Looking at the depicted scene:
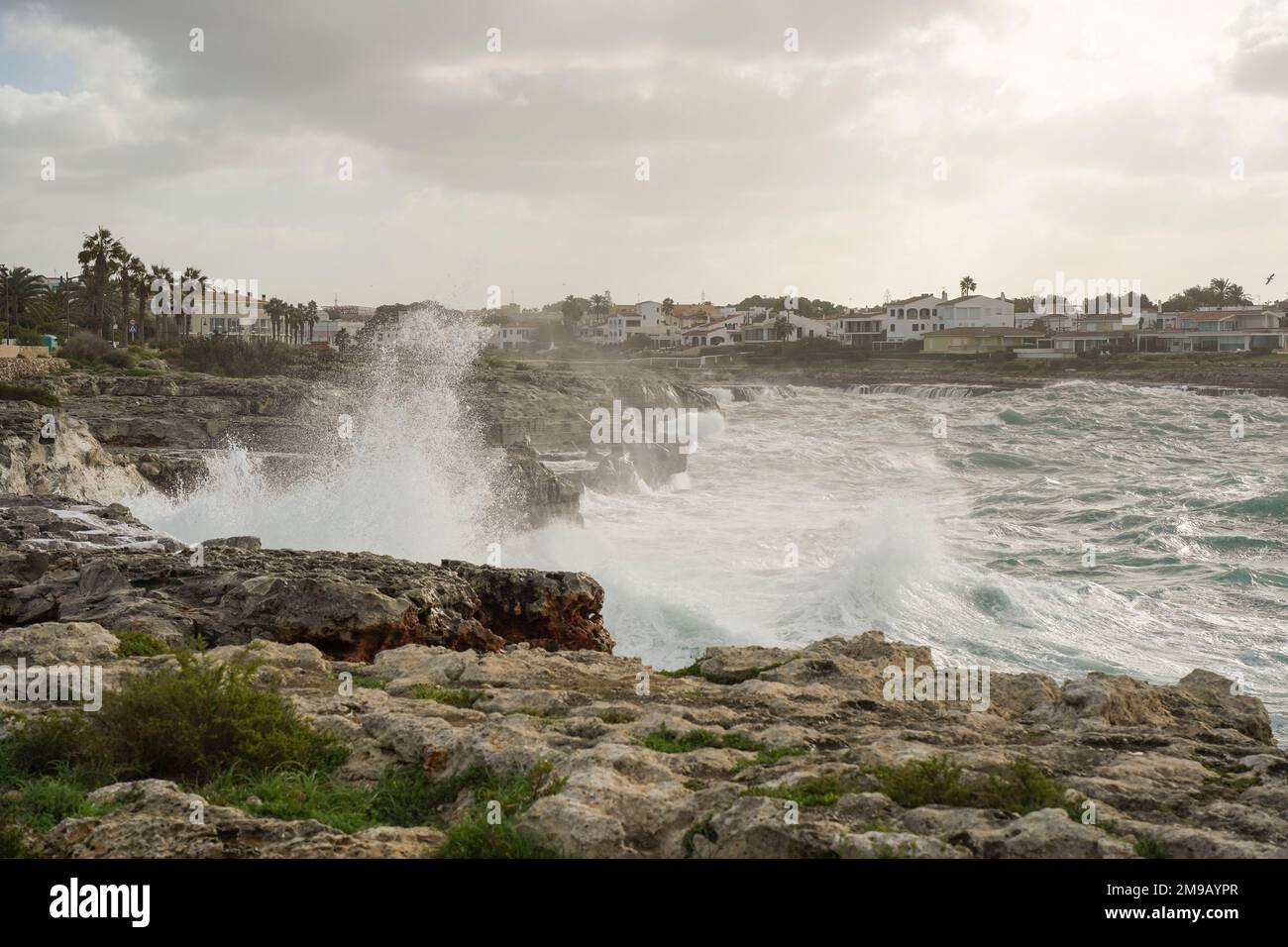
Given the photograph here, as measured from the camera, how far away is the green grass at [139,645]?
10344 millimetres

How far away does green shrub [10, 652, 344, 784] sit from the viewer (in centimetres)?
737

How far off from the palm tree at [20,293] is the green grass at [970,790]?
72760 mm

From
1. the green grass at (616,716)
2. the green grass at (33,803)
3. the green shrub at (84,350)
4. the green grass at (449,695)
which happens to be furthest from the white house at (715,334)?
the green grass at (33,803)

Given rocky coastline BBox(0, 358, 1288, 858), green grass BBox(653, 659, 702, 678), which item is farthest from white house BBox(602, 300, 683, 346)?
green grass BBox(653, 659, 702, 678)

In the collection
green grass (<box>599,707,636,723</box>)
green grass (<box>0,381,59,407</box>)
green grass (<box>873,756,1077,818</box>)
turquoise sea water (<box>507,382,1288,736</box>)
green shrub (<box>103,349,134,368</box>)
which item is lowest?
turquoise sea water (<box>507,382,1288,736</box>)

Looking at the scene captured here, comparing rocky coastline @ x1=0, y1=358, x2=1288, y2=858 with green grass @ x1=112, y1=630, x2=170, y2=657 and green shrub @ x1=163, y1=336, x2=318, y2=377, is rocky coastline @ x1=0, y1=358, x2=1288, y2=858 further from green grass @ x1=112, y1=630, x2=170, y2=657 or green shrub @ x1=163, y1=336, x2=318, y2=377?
green shrub @ x1=163, y1=336, x2=318, y2=377

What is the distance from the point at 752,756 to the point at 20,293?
75.5 meters

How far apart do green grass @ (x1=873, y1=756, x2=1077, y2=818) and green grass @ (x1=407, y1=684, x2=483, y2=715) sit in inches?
148

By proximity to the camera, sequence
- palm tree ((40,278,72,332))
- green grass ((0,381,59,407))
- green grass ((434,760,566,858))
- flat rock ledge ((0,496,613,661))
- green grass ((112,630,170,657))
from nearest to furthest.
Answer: green grass ((434,760,566,858)), green grass ((112,630,170,657)), flat rock ledge ((0,496,613,661)), green grass ((0,381,59,407)), palm tree ((40,278,72,332))

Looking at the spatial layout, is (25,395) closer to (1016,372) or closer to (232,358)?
(232,358)

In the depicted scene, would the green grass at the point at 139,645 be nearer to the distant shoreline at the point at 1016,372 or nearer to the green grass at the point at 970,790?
the green grass at the point at 970,790

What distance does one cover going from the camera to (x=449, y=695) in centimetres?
926

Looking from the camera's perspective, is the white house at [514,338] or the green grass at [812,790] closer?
the green grass at [812,790]
